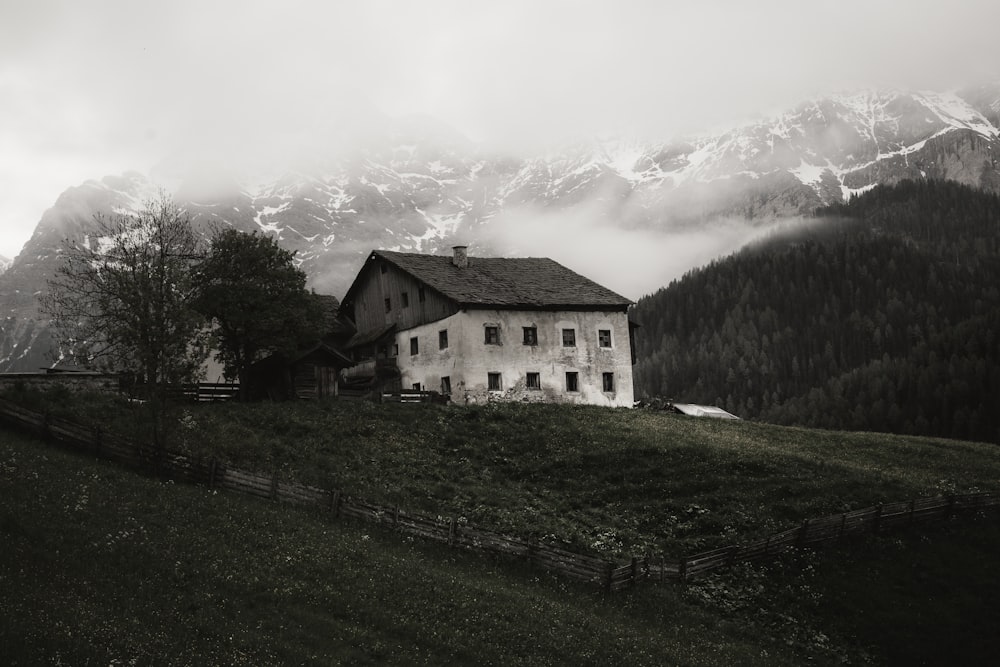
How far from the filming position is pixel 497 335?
61812 millimetres

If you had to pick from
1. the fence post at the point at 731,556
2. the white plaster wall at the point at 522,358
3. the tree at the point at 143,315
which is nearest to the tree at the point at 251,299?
the white plaster wall at the point at 522,358

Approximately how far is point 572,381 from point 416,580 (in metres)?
36.5

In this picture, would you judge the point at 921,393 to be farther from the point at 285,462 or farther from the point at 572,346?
the point at 285,462

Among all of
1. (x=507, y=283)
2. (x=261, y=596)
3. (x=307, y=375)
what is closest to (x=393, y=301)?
(x=507, y=283)

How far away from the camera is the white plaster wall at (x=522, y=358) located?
6078 cm

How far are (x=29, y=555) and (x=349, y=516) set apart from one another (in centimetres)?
1206

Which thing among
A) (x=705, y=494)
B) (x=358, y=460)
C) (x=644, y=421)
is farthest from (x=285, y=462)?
(x=644, y=421)

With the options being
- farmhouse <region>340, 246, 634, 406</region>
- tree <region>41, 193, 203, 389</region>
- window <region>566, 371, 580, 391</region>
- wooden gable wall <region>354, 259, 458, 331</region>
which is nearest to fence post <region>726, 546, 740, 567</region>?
tree <region>41, 193, 203, 389</region>

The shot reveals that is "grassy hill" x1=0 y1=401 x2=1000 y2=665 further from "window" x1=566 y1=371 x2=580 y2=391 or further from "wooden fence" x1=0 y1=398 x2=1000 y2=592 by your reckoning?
"window" x1=566 y1=371 x2=580 y2=391

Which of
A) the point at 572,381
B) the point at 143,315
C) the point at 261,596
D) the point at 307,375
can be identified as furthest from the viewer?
the point at 572,381

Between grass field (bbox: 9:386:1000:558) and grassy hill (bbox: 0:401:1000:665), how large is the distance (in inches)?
8.7

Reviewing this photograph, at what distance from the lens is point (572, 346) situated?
6344cm

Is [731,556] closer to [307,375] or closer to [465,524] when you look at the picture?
[465,524]

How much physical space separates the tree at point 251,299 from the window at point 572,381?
17.5m
